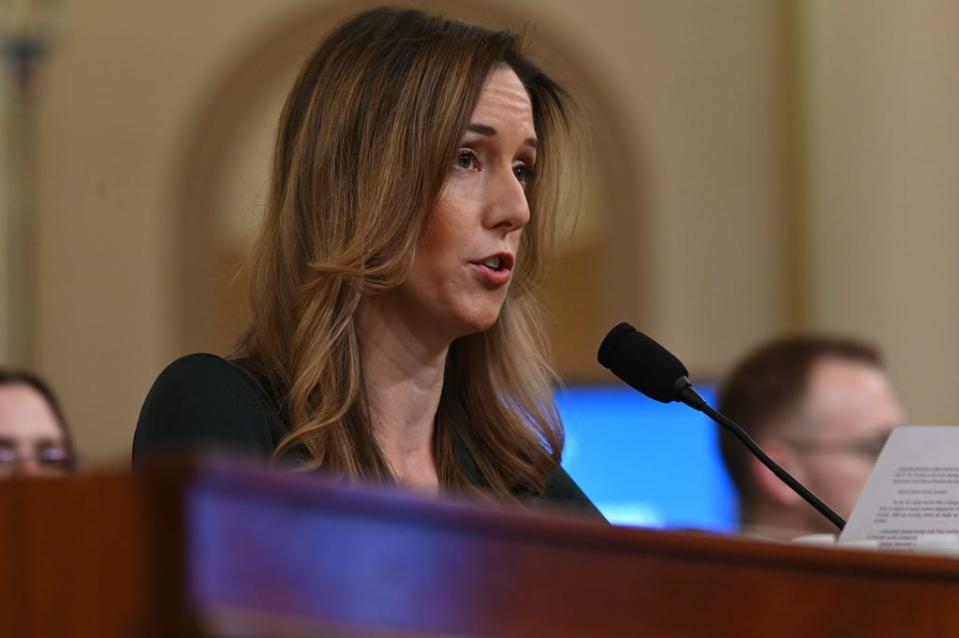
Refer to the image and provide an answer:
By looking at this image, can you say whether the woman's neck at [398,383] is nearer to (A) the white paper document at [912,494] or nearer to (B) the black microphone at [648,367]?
(B) the black microphone at [648,367]

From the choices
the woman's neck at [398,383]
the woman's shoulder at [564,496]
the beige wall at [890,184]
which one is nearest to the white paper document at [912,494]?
the woman's shoulder at [564,496]

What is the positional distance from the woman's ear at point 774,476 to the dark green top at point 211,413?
2.23 meters

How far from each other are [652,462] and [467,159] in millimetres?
3988

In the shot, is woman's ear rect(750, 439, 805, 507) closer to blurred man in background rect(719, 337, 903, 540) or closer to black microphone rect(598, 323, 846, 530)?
blurred man in background rect(719, 337, 903, 540)

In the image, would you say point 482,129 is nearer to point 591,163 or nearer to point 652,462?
point 652,462

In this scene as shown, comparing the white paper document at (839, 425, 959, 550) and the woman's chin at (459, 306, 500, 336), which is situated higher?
the woman's chin at (459, 306, 500, 336)

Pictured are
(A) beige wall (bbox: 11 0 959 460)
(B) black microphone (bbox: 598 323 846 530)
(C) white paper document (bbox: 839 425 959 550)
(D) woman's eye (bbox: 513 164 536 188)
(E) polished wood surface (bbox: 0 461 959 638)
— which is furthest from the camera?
(A) beige wall (bbox: 11 0 959 460)

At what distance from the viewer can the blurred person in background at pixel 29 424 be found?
12.7ft

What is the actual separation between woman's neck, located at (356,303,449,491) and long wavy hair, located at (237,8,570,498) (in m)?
0.03

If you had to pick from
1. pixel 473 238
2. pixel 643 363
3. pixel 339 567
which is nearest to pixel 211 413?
pixel 473 238

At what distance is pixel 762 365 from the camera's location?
14.9 ft

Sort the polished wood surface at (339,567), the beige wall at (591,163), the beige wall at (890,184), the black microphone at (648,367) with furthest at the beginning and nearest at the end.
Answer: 1. the beige wall at (591,163)
2. the beige wall at (890,184)
3. the black microphone at (648,367)
4. the polished wood surface at (339,567)

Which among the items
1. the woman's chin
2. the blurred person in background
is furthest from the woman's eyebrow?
the blurred person in background

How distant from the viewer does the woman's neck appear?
2.49 meters
